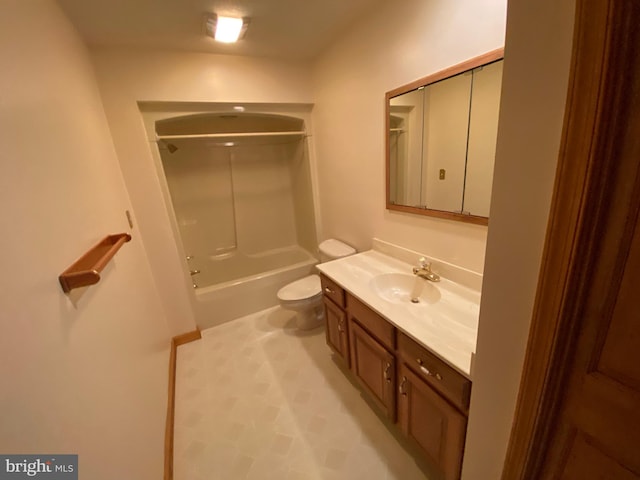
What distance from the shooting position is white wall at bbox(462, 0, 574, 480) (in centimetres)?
47

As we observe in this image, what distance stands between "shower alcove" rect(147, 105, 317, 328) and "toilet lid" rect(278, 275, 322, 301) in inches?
14.7

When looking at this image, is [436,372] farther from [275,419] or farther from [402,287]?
[275,419]

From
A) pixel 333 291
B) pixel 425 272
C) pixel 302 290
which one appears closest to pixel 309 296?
pixel 302 290

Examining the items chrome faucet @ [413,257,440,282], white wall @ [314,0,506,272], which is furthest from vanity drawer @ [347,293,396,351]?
white wall @ [314,0,506,272]

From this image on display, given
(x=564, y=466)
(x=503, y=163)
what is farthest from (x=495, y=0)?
(x=564, y=466)

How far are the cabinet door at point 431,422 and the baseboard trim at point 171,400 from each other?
125 centimetres

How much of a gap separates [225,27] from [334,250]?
1781 millimetres

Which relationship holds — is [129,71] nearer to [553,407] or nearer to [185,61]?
[185,61]

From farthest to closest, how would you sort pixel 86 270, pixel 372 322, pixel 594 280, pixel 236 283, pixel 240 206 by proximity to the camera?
pixel 240 206
pixel 236 283
pixel 372 322
pixel 86 270
pixel 594 280

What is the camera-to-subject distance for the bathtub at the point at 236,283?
96.3 inches

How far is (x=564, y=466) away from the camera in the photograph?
65cm

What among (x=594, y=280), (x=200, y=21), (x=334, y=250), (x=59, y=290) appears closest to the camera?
(x=594, y=280)

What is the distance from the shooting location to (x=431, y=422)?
1.09 metres

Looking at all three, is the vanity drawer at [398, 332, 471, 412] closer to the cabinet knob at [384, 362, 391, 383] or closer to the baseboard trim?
the cabinet knob at [384, 362, 391, 383]
